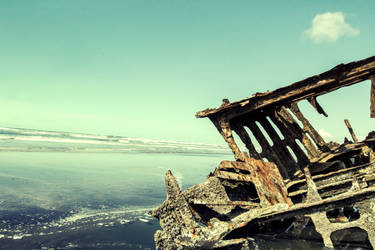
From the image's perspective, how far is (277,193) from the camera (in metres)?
3.78

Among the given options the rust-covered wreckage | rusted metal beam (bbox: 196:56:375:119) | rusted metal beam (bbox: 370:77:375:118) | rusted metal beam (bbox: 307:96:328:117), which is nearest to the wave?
the rust-covered wreckage

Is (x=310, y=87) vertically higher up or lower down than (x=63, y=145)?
higher up

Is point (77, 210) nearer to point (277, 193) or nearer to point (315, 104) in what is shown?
point (277, 193)

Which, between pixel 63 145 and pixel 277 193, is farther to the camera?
pixel 63 145

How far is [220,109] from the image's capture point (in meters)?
4.79

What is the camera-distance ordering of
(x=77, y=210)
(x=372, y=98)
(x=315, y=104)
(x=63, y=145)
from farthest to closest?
(x=63, y=145) → (x=77, y=210) → (x=315, y=104) → (x=372, y=98)

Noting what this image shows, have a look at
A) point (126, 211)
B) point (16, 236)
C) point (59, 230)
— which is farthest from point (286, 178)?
point (16, 236)

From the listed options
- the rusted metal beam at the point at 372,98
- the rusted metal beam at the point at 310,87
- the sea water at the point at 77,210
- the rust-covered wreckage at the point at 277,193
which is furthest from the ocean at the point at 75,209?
the rusted metal beam at the point at 372,98

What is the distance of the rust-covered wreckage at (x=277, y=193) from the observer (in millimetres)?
3062

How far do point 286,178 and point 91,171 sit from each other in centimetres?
999

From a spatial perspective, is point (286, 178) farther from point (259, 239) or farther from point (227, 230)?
point (227, 230)

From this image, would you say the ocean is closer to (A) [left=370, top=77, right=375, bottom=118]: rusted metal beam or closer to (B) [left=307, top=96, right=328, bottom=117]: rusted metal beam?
(B) [left=307, top=96, right=328, bottom=117]: rusted metal beam

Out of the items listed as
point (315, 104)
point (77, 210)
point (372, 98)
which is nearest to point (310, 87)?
point (315, 104)

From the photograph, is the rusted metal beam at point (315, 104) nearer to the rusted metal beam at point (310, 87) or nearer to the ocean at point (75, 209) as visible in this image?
the rusted metal beam at point (310, 87)
